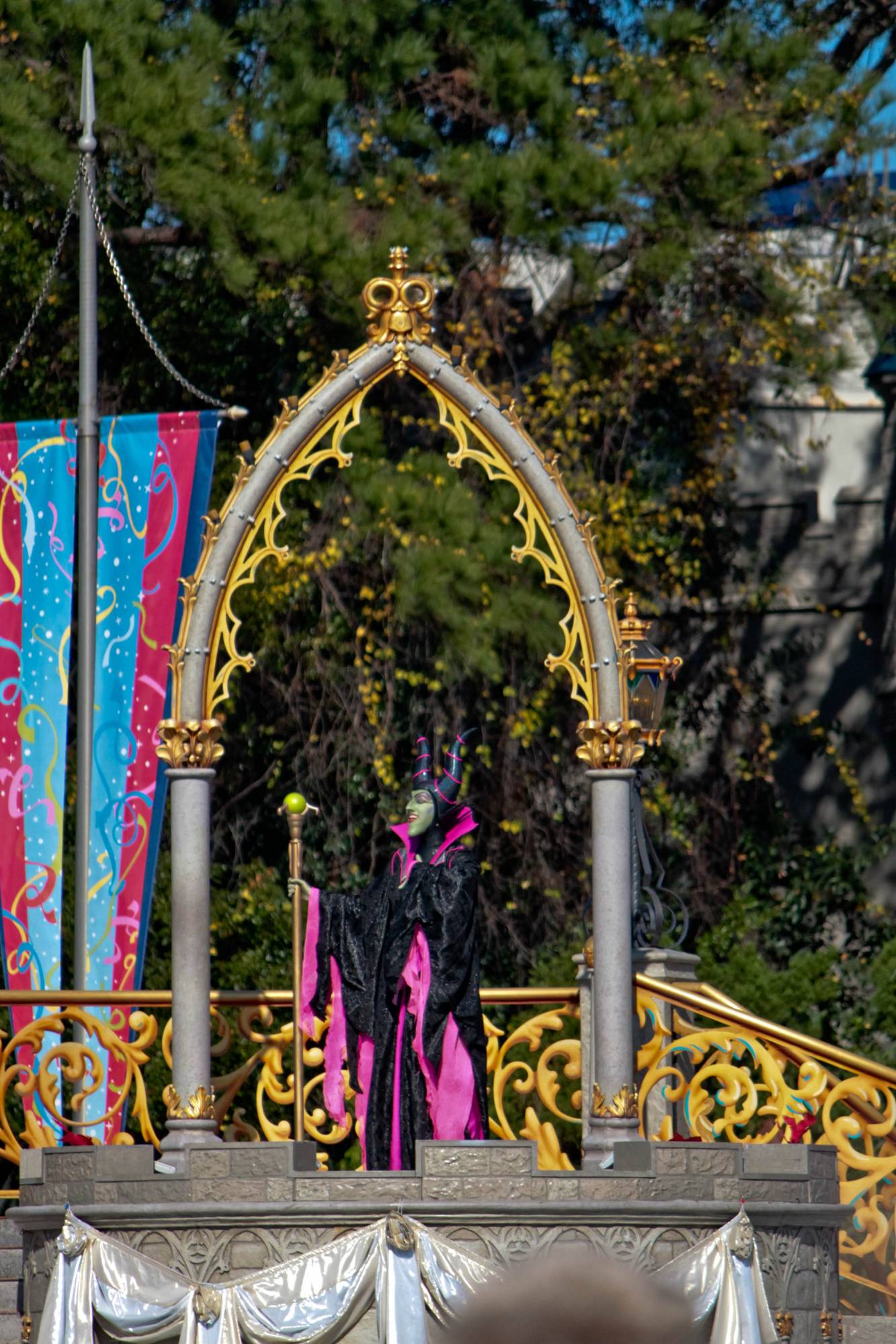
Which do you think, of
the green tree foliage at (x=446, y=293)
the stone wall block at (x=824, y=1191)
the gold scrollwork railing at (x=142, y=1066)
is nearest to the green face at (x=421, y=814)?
the gold scrollwork railing at (x=142, y=1066)

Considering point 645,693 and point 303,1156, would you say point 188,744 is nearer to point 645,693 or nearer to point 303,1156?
point 303,1156

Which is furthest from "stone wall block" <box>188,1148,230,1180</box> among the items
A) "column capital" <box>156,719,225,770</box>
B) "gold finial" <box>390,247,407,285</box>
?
"gold finial" <box>390,247,407,285</box>

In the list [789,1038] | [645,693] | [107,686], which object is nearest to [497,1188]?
[789,1038]

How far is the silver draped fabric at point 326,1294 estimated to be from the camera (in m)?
7.70

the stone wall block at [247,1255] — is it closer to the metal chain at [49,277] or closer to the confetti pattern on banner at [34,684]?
the confetti pattern on banner at [34,684]

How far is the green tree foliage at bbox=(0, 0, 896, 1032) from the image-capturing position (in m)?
14.3

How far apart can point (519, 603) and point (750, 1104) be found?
233 inches

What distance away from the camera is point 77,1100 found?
30.2ft

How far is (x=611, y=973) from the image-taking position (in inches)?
354

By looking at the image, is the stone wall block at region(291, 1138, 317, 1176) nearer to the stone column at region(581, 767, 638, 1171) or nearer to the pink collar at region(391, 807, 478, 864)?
the stone column at region(581, 767, 638, 1171)

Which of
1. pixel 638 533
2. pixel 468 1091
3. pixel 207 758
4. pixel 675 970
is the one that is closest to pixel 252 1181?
pixel 468 1091

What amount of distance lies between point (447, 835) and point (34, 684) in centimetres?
236

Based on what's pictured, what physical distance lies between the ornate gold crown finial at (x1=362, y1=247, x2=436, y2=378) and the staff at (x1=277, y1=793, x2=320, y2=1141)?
6.53 feet

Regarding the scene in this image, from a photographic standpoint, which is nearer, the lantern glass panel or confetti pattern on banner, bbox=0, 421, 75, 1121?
the lantern glass panel
